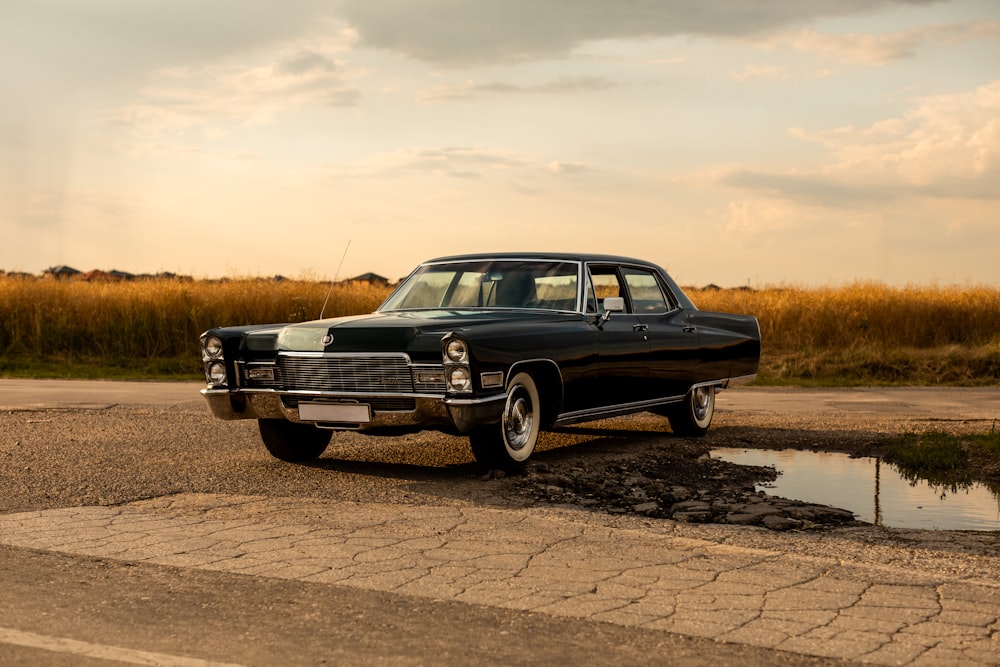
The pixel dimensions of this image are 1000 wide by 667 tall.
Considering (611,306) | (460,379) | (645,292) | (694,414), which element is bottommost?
(694,414)

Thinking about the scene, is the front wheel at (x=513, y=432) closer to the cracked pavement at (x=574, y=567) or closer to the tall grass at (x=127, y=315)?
the cracked pavement at (x=574, y=567)

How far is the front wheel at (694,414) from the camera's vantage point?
10516mm

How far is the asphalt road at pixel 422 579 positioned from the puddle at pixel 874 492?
70 centimetres

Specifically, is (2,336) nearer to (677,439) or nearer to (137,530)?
(677,439)

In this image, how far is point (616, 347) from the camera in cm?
929

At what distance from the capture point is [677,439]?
34.6 feet

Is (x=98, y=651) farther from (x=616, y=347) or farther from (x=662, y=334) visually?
(x=662, y=334)

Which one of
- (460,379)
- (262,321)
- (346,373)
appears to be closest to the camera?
(460,379)

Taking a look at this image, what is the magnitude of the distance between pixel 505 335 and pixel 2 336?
2085 centimetres

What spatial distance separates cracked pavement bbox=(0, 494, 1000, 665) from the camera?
4410 mm

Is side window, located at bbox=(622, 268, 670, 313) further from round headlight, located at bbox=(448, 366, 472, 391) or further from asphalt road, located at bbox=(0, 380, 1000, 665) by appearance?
round headlight, located at bbox=(448, 366, 472, 391)

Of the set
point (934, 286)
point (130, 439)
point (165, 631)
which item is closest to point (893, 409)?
point (130, 439)

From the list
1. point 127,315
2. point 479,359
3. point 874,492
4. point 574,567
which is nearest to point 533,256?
point 479,359

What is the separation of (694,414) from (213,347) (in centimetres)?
456
